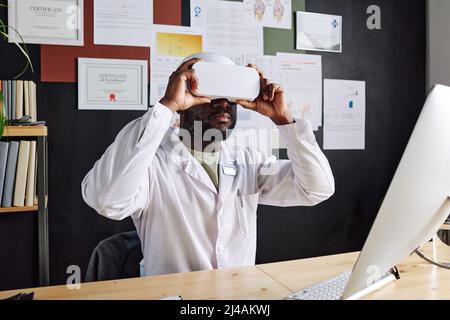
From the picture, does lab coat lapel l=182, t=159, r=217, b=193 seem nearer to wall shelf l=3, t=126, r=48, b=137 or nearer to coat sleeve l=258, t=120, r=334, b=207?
Result: coat sleeve l=258, t=120, r=334, b=207

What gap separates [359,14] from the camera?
3.01 m

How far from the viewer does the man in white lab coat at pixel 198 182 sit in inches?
50.1

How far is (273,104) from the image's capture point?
1422 mm

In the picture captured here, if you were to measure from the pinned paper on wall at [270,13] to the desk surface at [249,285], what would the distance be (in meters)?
1.94

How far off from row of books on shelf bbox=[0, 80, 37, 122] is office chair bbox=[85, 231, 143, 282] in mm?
980

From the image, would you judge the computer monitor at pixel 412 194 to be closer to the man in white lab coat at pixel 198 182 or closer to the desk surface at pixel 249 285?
the desk surface at pixel 249 285

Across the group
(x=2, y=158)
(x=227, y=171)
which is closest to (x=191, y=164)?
(x=227, y=171)

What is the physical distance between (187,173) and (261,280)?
21.5 inches

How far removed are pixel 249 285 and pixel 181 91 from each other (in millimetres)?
627

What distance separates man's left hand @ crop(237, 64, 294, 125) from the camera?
1404 millimetres

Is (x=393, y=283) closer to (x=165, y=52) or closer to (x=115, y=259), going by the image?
(x=115, y=259)

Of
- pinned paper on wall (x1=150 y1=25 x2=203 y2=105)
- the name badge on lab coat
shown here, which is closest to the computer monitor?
the name badge on lab coat
